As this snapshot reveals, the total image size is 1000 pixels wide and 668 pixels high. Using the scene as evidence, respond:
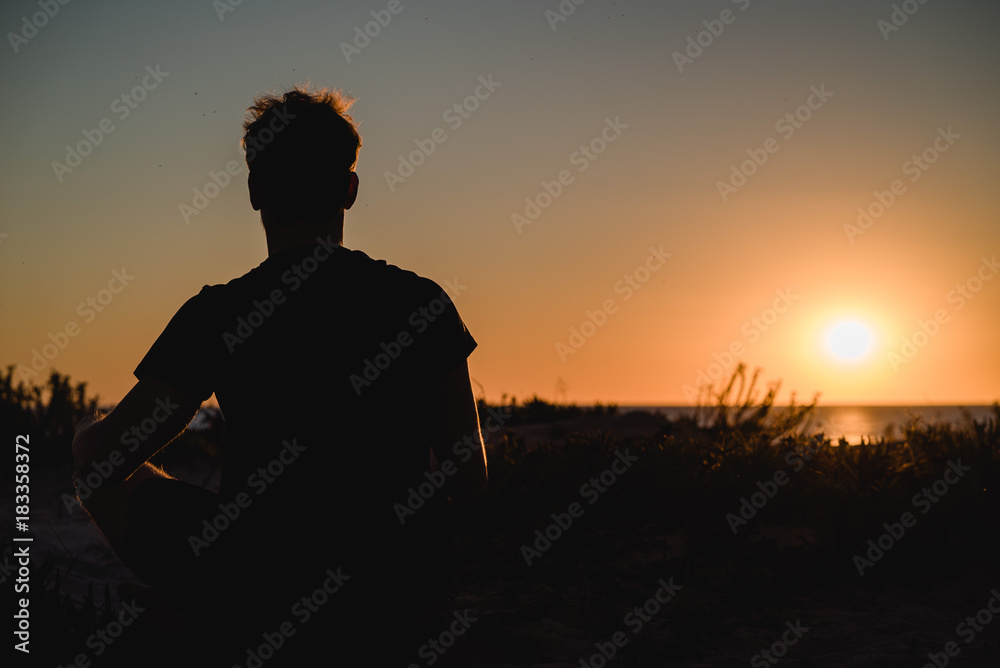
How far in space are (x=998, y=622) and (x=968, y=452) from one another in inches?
99.7

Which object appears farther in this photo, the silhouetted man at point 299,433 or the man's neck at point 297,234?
the man's neck at point 297,234

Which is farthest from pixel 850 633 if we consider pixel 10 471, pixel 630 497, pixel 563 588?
pixel 10 471

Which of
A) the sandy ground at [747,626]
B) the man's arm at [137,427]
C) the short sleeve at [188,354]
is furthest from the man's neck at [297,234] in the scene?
the sandy ground at [747,626]

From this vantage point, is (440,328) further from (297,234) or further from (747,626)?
(747,626)

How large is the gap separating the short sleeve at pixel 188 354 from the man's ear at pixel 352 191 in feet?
1.75

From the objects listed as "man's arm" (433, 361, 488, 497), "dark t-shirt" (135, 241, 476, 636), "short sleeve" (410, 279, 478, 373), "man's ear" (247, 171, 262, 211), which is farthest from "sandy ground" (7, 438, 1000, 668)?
"man's ear" (247, 171, 262, 211)

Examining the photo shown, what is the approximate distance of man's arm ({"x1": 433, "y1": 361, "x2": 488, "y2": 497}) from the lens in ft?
7.48

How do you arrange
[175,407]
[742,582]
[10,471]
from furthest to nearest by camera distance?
[10,471], [742,582], [175,407]

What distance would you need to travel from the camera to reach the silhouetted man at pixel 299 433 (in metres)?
2.05

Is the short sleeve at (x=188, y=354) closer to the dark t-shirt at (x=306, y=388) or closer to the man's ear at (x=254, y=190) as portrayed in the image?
the dark t-shirt at (x=306, y=388)

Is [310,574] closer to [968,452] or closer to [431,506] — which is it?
[431,506]

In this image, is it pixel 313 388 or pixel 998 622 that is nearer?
pixel 313 388

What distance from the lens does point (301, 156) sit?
2.20 m

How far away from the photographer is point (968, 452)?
19.8 ft
